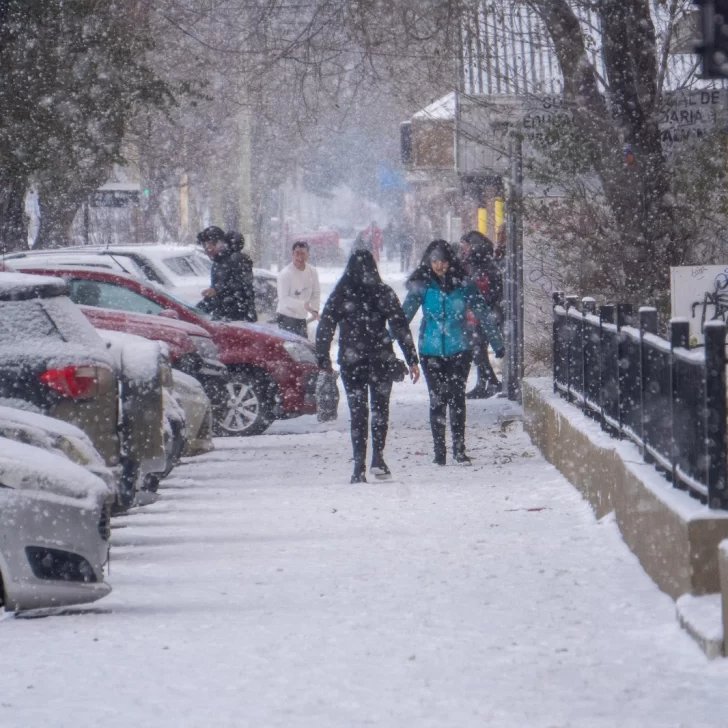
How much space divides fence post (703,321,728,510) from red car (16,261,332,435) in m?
8.97

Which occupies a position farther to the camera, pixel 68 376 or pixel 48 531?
pixel 68 376

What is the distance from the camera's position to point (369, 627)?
6.67 m

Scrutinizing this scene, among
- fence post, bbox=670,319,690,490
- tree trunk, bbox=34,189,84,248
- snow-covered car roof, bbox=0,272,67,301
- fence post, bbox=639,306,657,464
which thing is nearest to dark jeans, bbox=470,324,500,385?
snow-covered car roof, bbox=0,272,67,301

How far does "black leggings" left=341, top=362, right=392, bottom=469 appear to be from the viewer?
11.8 metres

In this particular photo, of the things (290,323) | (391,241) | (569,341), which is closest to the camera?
(569,341)

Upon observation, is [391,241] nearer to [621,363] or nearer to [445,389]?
[445,389]

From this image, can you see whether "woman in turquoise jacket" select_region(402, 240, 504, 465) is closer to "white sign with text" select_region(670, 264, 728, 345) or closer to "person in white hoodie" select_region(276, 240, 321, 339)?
"white sign with text" select_region(670, 264, 728, 345)

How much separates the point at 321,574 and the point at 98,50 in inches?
453

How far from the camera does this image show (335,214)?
143 metres

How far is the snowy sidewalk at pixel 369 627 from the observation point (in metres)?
5.38

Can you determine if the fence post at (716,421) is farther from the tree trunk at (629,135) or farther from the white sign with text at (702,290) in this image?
the tree trunk at (629,135)

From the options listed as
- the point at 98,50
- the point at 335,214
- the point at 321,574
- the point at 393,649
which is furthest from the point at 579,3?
the point at 335,214

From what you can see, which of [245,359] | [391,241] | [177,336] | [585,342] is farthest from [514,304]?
[391,241]

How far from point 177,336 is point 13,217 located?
→ 31.7 feet
